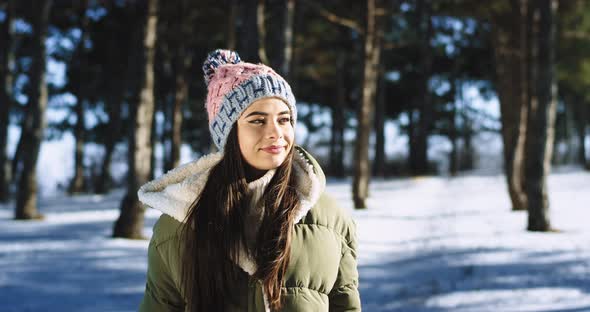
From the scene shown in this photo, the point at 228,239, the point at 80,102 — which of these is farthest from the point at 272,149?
the point at 80,102

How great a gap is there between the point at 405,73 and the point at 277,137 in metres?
25.2

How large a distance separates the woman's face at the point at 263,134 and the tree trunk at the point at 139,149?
6357 millimetres

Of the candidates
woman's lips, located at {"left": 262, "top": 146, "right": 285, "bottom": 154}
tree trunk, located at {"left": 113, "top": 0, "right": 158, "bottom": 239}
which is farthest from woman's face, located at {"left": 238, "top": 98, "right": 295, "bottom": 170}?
tree trunk, located at {"left": 113, "top": 0, "right": 158, "bottom": 239}

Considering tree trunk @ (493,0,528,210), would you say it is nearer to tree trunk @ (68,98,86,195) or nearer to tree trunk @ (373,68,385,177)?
tree trunk @ (373,68,385,177)

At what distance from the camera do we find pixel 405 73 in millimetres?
26219

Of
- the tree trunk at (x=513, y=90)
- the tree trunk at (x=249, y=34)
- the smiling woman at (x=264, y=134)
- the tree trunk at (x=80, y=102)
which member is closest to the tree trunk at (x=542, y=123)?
the tree trunk at (x=513, y=90)

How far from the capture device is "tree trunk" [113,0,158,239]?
25.9 feet

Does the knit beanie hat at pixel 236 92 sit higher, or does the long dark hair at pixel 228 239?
the knit beanie hat at pixel 236 92

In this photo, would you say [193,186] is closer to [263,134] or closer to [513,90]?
[263,134]

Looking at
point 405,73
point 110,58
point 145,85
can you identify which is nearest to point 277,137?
point 145,85

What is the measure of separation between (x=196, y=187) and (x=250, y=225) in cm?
25

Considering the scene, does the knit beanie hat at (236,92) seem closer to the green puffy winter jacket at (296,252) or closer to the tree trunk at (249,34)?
the green puffy winter jacket at (296,252)

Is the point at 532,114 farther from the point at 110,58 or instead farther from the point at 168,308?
the point at 110,58

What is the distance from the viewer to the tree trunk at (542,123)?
8266 mm
